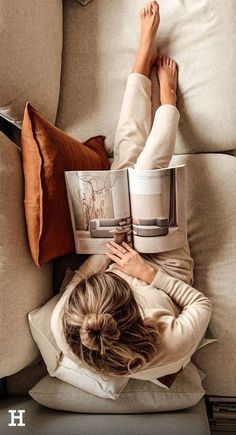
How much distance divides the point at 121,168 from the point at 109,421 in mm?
701

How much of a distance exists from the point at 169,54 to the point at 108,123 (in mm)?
293

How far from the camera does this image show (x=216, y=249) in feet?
4.04

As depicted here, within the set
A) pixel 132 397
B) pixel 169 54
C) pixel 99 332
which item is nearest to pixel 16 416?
pixel 132 397

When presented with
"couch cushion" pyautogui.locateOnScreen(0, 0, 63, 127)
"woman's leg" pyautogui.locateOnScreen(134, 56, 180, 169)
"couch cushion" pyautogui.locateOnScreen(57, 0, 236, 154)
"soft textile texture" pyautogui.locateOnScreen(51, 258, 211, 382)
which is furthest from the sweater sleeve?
"couch cushion" pyautogui.locateOnScreen(0, 0, 63, 127)

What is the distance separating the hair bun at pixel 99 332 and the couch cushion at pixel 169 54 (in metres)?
0.65

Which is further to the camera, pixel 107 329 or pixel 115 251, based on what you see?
pixel 115 251

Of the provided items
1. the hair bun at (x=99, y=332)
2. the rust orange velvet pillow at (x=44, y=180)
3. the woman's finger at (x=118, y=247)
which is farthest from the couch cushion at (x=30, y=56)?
the hair bun at (x=99, y=332)

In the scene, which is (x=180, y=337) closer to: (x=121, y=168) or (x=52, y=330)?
(x=52, y=330)

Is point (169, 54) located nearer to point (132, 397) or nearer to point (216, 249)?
point (216, 249)

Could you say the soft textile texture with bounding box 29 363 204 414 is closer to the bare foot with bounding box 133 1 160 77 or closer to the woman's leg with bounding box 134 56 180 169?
the woman's leg with bounding box 134 56 180 169

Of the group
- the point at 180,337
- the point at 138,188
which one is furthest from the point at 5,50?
the point at 180,337

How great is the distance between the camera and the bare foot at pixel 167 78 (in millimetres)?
1256

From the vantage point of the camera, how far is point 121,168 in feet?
4.10

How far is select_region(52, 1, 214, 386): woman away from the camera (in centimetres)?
89
